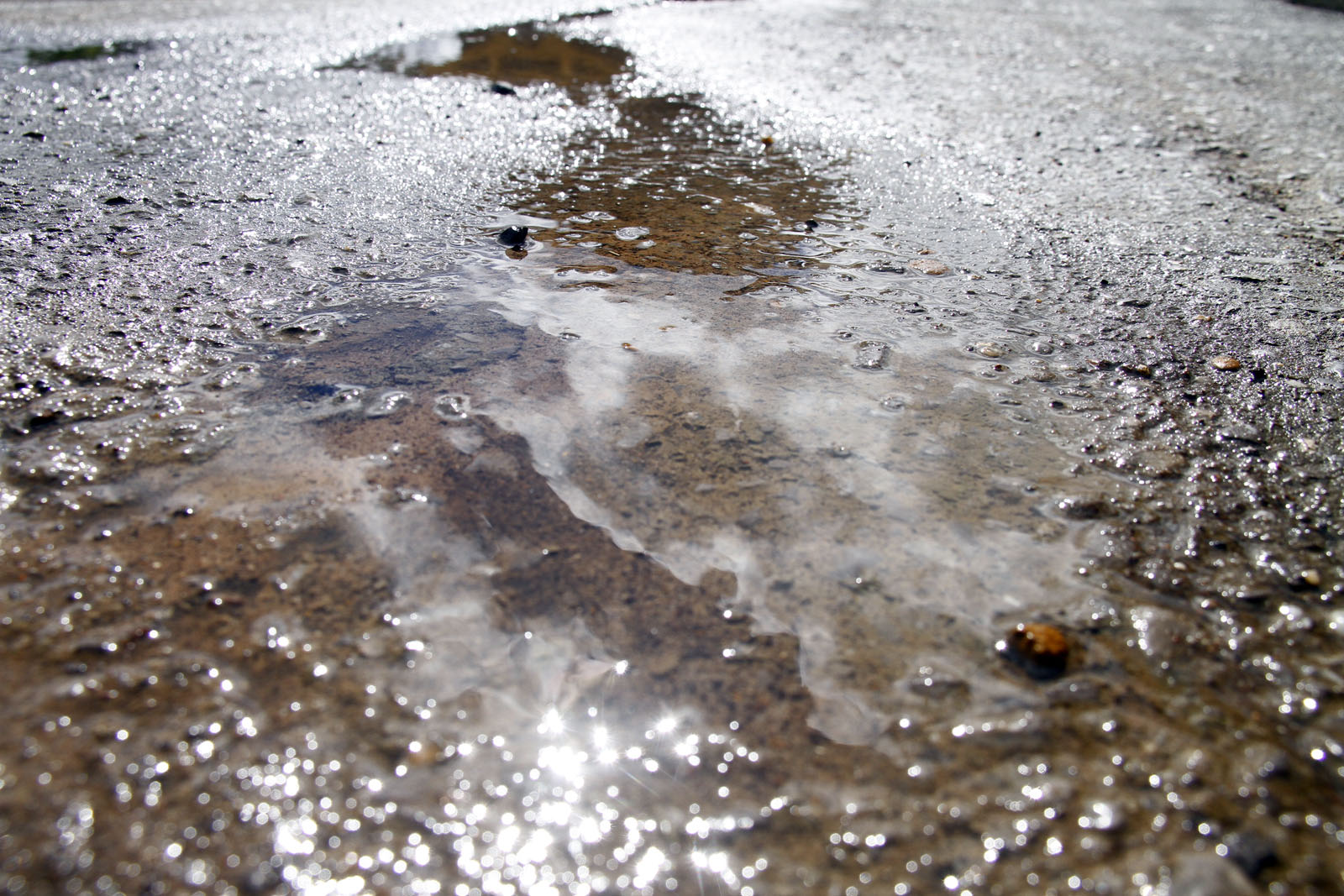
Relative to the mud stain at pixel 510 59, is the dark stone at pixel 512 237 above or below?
below

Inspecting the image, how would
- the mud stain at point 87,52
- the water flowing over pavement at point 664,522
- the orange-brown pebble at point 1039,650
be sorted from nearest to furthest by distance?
the water flowing over pavement at point 664,522, the orange-brown pebble at point 1039,650, the mud stain at point 87,52

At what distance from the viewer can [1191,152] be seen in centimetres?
304

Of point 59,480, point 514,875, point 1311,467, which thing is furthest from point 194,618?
point 1311,467

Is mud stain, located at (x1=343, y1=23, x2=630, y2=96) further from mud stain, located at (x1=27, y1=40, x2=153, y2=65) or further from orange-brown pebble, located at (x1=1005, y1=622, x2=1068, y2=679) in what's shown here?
orange-brown pebble, located at (x1=1005, y1=622, x2=1068, y2=679)

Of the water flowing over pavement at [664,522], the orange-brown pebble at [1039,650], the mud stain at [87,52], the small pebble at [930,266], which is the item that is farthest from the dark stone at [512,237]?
the mud stain at [87,52]

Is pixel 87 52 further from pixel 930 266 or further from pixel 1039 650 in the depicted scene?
pixel 1039 650

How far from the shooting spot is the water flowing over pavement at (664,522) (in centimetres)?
95

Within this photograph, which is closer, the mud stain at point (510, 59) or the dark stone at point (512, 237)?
the dark stone at point (512, 237)

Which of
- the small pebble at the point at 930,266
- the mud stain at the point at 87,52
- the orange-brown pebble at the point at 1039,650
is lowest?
the orange-brown pebble at the point at 1039,650

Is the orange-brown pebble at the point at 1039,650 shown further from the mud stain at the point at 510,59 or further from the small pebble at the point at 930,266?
the mud stain at the point at 510,59

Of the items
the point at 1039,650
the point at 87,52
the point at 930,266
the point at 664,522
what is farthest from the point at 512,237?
the point at 87,52

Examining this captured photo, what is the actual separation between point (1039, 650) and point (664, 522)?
1.88ft

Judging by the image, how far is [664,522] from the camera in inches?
53.9

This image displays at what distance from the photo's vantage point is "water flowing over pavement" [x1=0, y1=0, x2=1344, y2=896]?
95cm
